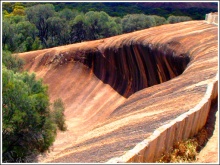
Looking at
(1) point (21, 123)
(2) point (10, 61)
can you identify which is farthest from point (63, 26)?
(1) point (21, 123)

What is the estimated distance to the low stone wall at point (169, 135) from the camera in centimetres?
601

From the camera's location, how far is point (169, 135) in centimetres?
675

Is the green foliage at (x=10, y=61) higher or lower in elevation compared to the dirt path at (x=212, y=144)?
lower

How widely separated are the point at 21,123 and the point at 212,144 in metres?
8.94

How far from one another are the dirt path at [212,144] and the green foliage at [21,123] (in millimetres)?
7814

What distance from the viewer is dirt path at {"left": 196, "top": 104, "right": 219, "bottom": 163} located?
666 cm

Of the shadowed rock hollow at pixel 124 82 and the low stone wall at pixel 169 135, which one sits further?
the shadowed rock hollow at pixel 124 82

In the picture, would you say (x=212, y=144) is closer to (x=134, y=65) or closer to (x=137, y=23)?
(x=134, y=65)

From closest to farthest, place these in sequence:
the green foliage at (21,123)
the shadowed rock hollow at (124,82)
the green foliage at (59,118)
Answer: the shadowed rock hollow at (124,82) < the green foliage at (21,123) < the green foliage at (59,118)

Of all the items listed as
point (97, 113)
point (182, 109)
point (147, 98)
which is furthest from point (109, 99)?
point (182, 109)

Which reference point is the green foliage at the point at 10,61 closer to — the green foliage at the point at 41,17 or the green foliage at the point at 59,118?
the green foliage at the point at 59,118

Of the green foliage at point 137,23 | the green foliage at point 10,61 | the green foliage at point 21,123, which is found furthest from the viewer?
the green foliage at point 137,23

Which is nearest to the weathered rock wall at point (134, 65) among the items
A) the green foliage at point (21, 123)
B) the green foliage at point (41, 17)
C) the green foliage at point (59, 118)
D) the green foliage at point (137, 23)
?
the green foliage at point (59, 118)

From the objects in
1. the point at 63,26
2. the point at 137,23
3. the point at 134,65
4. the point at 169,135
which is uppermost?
Answer: the point at 169,135
